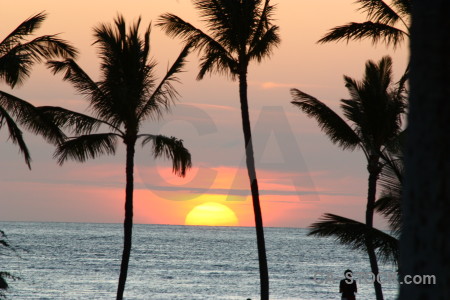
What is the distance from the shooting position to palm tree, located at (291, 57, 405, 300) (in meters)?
19.0

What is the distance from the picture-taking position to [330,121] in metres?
20.6

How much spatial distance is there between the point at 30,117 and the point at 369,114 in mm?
8258

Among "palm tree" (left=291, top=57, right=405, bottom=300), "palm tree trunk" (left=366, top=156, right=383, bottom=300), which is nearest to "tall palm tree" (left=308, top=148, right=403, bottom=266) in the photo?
"palm tree" (left=291, top=57, right=405, bottom=300)

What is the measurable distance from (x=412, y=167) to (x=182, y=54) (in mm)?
17153

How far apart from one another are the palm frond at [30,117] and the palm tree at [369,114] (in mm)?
6329

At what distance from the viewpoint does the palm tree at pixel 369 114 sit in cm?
1895

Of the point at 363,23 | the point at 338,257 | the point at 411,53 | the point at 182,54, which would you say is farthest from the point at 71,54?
the point at 338,257

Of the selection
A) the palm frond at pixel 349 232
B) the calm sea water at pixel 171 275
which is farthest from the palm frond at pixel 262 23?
the calm sea water at pixel 171 275

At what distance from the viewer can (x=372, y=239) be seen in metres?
13.4

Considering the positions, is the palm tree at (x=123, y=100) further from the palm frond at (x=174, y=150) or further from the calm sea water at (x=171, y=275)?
the calm sea water at (x=171, y=275)

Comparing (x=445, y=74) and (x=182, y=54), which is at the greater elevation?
(x=182, y=54)

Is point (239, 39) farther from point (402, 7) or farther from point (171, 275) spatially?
point (171, 275)

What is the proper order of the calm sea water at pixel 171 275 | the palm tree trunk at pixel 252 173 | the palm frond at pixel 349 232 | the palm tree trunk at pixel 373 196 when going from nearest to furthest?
1. the palm frond at pixel 349 232
2. the palm tree trunk at pixel 373 196
3. the palm tree trunk at pixel 252 173
4. the calm sea water at pixel 171 275

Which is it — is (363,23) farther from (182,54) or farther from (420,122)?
(420,122)
